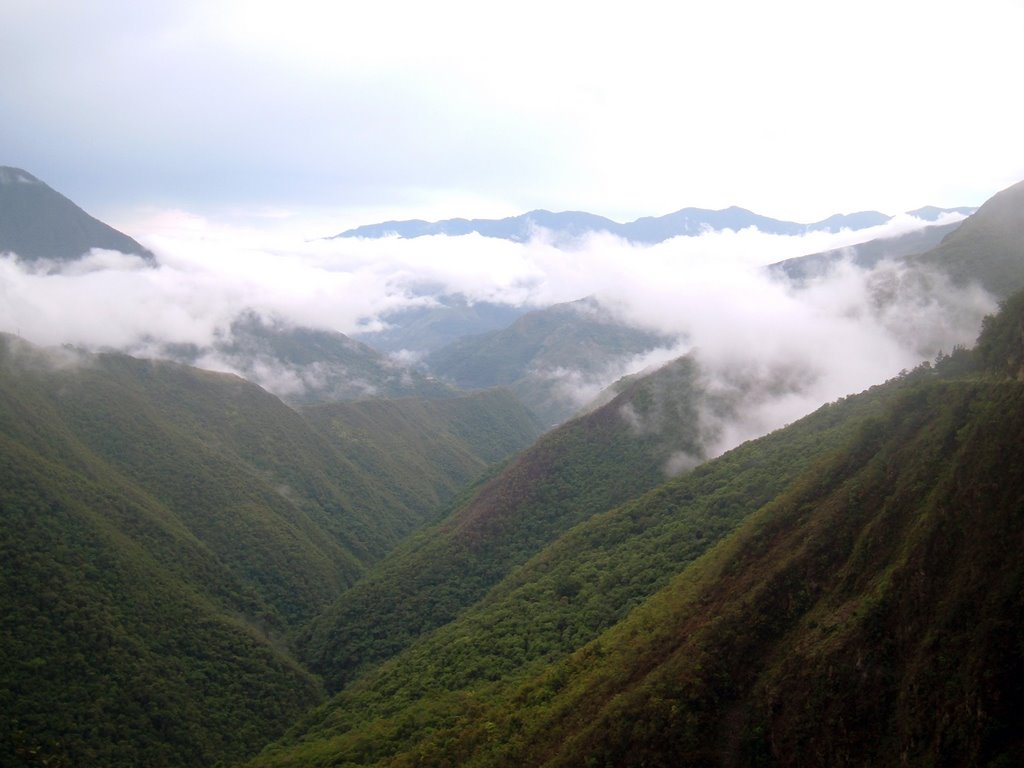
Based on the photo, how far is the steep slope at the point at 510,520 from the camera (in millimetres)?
92812

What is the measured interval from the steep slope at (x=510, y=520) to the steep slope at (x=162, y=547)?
895cm

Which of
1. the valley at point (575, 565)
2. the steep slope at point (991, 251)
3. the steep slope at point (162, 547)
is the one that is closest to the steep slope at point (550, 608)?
the valley at point (575, 565)

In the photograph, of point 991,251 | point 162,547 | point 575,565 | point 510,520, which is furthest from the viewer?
point 991,251

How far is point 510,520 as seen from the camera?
10638 centimetres

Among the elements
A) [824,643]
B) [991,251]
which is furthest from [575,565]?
[991,251]

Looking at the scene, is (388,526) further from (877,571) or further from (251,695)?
(877,571)

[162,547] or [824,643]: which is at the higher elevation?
[824,643]

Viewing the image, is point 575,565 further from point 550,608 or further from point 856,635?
point 856,635

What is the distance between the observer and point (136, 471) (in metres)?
120

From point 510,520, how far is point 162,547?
49366 millimetres

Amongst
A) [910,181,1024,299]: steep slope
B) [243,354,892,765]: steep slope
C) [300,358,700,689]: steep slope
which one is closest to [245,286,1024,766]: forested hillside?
[243,354,892,765]: steep slope

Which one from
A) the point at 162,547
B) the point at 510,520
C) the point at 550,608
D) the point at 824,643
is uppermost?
the point at 824,643

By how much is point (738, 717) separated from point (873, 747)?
647 centimetres

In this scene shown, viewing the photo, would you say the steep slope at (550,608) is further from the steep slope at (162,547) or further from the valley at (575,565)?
the steep slope at (162,547)
